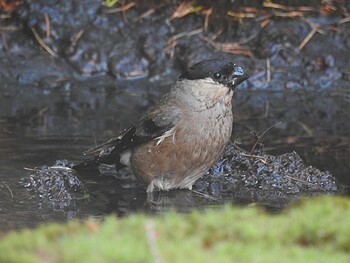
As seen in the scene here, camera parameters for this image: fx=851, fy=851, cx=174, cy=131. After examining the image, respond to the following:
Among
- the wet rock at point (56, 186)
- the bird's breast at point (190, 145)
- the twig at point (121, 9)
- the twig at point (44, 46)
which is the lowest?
the twig at point (44, 46)

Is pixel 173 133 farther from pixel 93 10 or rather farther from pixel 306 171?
pixel 93 10

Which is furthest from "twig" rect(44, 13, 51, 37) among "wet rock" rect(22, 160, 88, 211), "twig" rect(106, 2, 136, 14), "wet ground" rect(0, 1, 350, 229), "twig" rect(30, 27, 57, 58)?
"wet rock" rect(22, 160, 88, 211)

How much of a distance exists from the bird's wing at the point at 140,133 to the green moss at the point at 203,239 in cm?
335

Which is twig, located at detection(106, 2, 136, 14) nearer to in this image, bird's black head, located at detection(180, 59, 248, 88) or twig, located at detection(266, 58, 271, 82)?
twig, located at detection(266, 58, 271, 82)

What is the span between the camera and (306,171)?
810 centimetres

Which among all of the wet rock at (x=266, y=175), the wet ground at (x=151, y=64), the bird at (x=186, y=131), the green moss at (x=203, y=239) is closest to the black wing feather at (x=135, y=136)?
the bird at (x=186, y=131)

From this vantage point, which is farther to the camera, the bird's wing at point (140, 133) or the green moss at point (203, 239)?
the bird's wing at point (140, 133)

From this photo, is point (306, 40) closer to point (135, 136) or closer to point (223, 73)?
point (223, 73)

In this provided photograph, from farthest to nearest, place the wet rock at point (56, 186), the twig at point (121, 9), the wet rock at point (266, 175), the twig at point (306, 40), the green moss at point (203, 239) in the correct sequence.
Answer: the twig at point (121, 9) < the twig at point (306, 40) < the wet rock at point (266, 175) < the wet rock at point (56, 186) < the green moss at point (203, 239)

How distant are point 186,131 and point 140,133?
0.56 meters

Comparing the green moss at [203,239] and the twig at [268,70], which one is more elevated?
the green moss at [203,239]

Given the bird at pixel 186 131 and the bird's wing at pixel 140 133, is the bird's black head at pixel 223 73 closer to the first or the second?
the bird at pixel 186 131

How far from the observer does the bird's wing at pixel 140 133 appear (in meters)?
7.64

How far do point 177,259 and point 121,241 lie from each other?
12.2 inches
